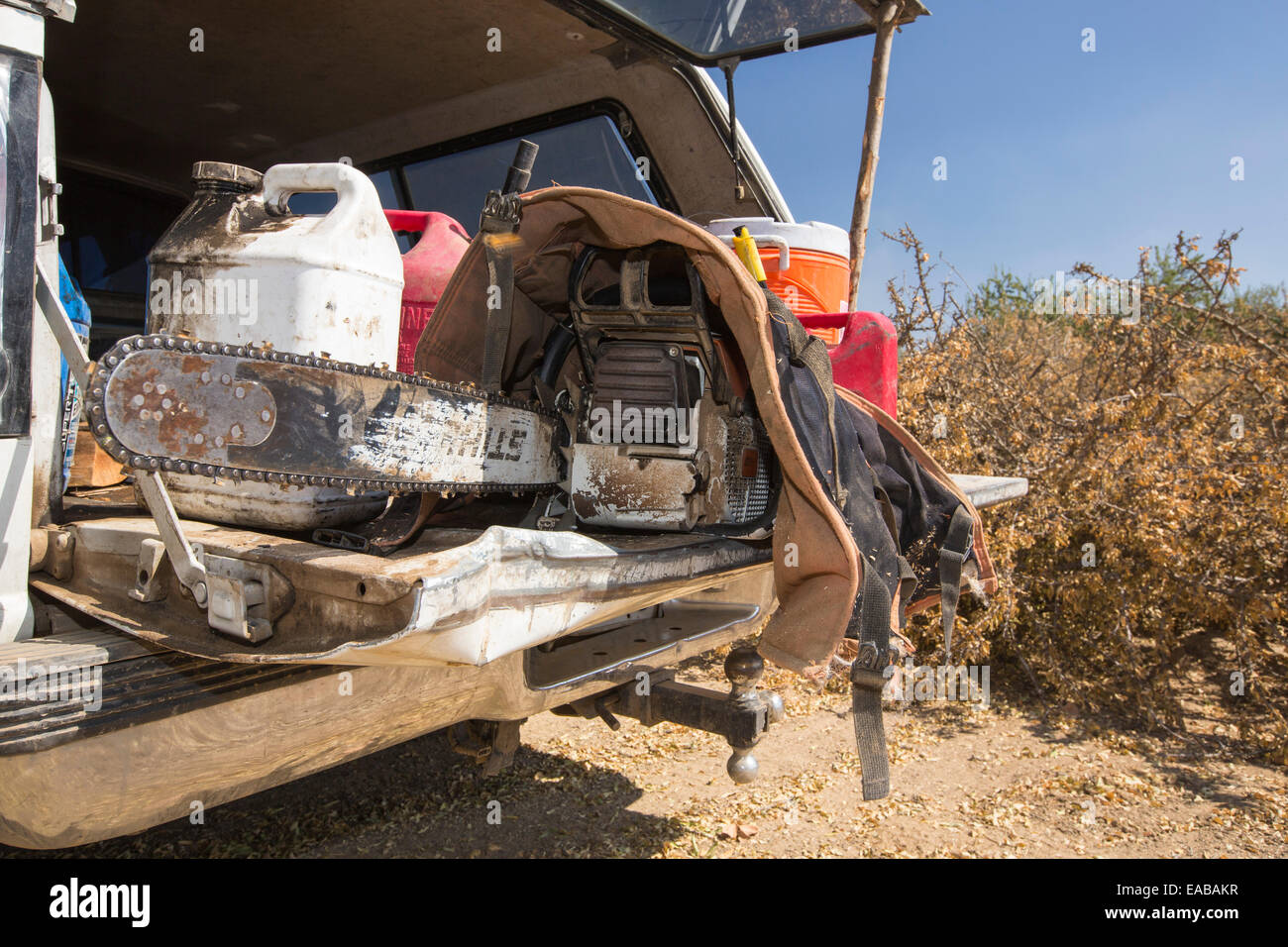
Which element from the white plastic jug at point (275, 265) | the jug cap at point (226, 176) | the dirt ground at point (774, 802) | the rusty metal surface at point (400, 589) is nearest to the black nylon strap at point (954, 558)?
the rusty metal surface at point (400, 589)

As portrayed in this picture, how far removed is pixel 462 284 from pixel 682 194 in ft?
6.50

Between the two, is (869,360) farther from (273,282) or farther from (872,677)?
(273,282)

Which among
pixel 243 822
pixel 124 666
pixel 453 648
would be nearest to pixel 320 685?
pixel 124 666

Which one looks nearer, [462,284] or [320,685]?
[320,685]

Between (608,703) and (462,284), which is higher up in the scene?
(462,284)

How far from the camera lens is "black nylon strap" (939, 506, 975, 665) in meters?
2.16

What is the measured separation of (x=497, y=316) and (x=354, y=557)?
0.68m

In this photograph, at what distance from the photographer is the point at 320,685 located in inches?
58.1

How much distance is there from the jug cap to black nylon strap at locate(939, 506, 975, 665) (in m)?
1.72

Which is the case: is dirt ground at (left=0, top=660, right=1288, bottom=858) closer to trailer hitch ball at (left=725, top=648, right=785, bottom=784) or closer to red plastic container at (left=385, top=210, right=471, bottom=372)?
trailer hitch ball at (left=725, top=648, right=785, bottom=784)

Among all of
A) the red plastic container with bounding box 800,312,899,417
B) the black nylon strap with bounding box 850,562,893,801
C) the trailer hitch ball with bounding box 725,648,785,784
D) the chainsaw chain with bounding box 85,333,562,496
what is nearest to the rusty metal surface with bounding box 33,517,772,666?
the chainsaw chain with bounding box 85,333,562,496

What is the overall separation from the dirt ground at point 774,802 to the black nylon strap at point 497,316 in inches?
59.2

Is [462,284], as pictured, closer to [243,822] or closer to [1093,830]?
[243,822]
